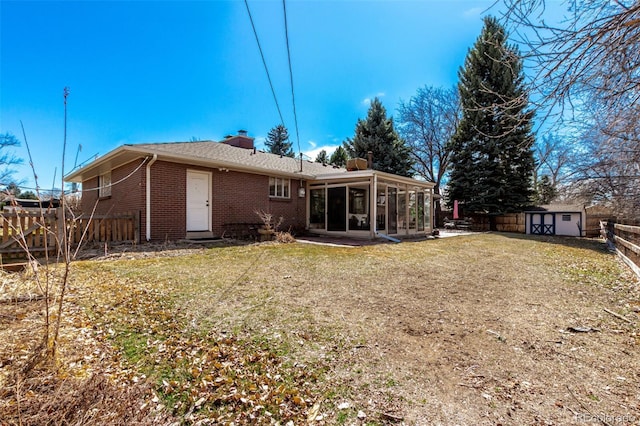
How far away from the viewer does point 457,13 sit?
3746 millimetres

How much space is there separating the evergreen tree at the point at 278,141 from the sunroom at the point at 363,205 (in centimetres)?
2729

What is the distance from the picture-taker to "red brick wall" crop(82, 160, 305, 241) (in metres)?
9.04

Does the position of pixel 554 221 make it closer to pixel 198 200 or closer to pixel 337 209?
pixel 337 209

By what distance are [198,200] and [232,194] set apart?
3.99ft

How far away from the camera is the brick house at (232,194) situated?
9.08m

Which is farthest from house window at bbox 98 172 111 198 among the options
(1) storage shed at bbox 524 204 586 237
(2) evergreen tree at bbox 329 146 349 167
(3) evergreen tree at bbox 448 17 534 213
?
(1) storage shed at bbox 524 204 586 237

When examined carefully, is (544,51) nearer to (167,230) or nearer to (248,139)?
(167,230)

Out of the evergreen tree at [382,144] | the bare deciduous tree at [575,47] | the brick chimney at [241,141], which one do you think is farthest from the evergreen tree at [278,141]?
the bare deciduous tree at [575,47]

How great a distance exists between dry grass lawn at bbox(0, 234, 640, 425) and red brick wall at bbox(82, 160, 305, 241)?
165 inches

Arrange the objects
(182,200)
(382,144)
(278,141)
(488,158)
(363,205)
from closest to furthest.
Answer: (182,200) < (363,205) < (488,158) < (382,144) < (278,141)

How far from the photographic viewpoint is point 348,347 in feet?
8.91

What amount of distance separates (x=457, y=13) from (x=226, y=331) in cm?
457

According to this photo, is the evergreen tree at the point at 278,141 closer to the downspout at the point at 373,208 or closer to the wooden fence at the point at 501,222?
the wooden fence at the point at 501,222

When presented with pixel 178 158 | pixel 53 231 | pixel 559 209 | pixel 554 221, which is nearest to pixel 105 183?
pixel 178 158
